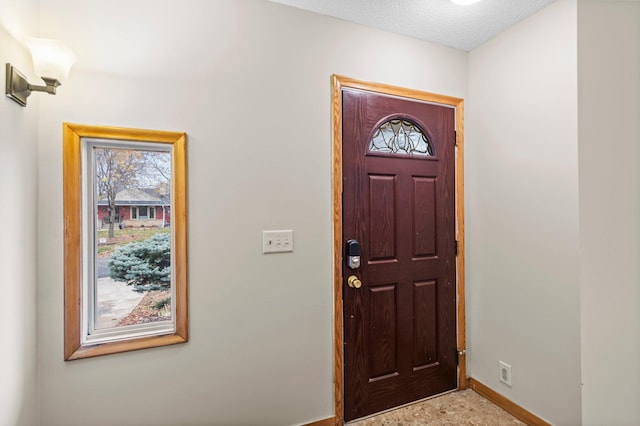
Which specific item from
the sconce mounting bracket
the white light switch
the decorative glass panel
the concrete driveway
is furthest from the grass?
the decorative glass panel

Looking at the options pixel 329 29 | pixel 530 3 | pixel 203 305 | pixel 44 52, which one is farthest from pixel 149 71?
pixel 530 3

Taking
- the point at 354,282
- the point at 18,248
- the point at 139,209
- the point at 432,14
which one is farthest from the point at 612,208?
the point at 18,248

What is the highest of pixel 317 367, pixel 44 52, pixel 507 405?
pixel 44 52

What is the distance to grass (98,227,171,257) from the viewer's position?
4.90 ft

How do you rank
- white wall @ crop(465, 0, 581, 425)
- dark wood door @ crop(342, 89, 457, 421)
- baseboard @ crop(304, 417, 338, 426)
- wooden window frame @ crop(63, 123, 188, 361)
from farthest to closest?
1. dark wood door @ crop(342, 89, 457, 421)
2. baseboard @ crop(304, 417, 338, 426)
3. white wall @ crop(465, 0, 581, 425)
4. wooden window frame @ crop(63, 123, 188, 361)

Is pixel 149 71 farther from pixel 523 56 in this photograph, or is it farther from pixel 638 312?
pixel 523 56

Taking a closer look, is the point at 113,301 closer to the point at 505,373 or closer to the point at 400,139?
the point at 400,139

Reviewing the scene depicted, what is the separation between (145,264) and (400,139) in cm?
166

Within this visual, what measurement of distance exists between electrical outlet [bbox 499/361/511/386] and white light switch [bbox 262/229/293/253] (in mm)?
1583

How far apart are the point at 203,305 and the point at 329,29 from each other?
170 cm

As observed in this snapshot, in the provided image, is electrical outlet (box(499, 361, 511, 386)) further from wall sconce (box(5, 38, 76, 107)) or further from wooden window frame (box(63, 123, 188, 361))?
wall sconce (box(5, 38, 76, 107))

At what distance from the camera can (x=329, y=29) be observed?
1.85m

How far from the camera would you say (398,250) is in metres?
2.03

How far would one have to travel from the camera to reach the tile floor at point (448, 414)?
6.18 ft
